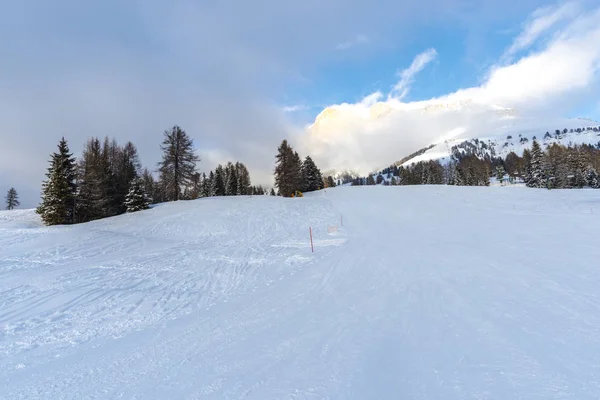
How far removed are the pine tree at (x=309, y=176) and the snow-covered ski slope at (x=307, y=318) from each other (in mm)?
45216

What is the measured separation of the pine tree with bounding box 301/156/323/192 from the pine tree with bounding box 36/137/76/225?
38.7 m

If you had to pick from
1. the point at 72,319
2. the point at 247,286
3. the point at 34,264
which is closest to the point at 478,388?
the point at 247,286

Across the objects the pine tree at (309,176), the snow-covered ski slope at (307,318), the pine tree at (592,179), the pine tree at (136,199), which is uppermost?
the pine tree at (309,176)

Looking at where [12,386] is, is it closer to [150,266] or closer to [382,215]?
[150,266]

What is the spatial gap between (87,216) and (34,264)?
1073 inches

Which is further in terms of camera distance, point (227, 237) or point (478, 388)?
point (227, 237)

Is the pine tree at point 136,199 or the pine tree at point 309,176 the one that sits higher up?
the pine tree at point 309,176

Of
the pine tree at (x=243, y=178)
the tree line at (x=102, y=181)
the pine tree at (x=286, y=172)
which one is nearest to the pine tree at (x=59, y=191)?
the tree line at (x=102, y=181)

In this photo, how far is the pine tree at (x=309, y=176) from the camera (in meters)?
62.4

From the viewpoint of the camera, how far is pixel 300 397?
13.8 ft

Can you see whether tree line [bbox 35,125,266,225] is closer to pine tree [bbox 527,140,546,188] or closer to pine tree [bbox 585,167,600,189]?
pine tree [bbox 527,140,546,188]

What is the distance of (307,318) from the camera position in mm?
7211

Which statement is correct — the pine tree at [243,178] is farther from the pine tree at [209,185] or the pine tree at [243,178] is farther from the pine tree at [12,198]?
the pine tree at [12,198]

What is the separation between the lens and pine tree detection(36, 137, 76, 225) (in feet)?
94.1
